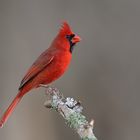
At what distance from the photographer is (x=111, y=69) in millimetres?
10898

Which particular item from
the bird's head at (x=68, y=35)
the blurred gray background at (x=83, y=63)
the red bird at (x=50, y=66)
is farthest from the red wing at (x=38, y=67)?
the blurred gray background at (x=83, y=63)

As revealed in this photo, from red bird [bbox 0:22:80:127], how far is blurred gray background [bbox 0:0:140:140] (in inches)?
94.1

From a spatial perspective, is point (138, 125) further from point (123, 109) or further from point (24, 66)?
point (24, 66)

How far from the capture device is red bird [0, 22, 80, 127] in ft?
25.0

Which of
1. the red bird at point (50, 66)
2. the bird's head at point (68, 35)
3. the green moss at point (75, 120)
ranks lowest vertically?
the green moss at point (75, 120)

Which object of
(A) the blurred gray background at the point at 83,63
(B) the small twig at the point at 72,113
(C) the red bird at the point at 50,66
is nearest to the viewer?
(B) the small twig at the point at 72,113

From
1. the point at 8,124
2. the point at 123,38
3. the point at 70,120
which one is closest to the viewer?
the point at 70,120

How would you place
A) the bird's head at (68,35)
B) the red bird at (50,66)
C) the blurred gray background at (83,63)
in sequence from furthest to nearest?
the blurred gray background at (83,63), the bird's head at (68,35), the red bird at (50,66)

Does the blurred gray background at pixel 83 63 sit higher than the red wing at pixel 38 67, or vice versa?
the blurred gray background at pixel 83 63

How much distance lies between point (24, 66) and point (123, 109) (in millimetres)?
1378

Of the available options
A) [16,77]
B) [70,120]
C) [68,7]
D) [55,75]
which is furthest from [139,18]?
[70,120]

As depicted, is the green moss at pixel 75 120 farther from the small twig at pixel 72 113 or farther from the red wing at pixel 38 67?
the red wing at pixel 38 67

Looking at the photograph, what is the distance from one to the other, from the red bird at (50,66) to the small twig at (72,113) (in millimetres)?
657

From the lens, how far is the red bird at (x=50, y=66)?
7.63 metres
